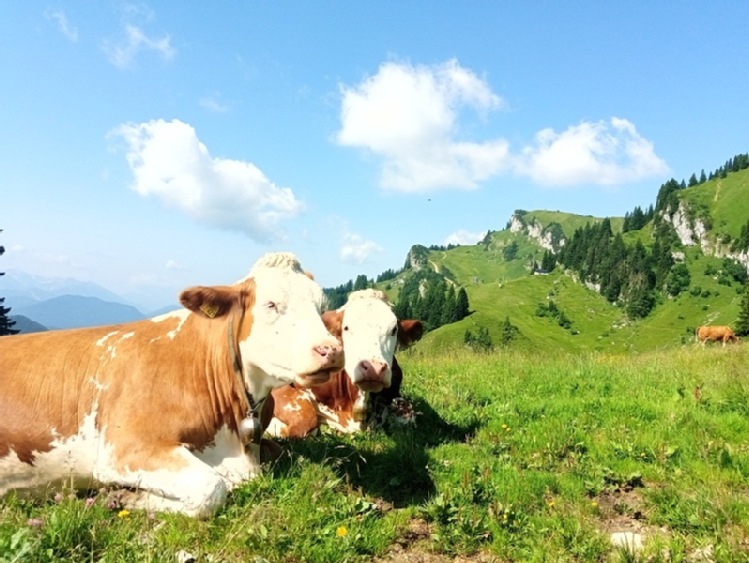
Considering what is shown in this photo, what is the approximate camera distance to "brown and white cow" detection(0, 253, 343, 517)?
15.7ft

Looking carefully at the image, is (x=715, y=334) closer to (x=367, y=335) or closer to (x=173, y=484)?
(x=367, y=335)

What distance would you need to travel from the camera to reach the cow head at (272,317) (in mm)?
5035

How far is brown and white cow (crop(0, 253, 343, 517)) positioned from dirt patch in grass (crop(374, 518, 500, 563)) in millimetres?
1449

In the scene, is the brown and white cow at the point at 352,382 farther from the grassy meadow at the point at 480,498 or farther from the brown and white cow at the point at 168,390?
the brown and white cow at the point at 168,390

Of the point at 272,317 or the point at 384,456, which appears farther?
the point at 384,456

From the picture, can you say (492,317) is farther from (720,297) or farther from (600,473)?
(600,473)

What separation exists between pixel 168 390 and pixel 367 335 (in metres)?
3.23

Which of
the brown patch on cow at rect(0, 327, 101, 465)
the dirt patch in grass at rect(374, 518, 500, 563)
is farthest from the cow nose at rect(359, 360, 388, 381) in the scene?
the brown patch on cow at rect(0, 327, 101, 465)

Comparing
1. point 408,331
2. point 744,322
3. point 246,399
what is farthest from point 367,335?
point 744,322

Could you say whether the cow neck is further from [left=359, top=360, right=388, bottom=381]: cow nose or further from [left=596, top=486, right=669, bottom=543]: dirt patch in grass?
[left=596, top=486, right=669, bottom=543]: dirt patch in grass

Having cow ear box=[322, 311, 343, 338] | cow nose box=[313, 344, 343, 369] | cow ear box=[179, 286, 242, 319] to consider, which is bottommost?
cow nose box=[313, 344, 343, 369]

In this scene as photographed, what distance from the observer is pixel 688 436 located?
7113 mm

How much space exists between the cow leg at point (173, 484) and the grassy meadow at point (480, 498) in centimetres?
15

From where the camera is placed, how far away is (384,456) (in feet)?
21.4
